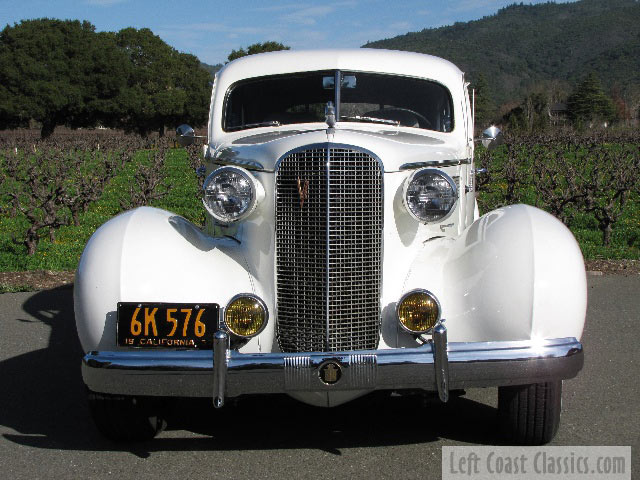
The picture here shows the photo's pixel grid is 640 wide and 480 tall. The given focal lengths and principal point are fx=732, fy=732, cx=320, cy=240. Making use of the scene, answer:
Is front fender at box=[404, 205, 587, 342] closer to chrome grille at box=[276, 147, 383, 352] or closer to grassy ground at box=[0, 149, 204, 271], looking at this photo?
chrome grille at box=[276, 147, 383, 352]

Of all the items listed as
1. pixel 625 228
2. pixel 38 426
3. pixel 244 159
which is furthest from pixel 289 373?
pixel 625 228

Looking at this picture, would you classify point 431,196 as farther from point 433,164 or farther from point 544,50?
point 544,50

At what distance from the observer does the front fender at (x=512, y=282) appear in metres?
3.54

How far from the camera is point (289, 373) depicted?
3322 millimetres

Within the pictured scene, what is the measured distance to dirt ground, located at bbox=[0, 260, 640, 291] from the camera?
875cm

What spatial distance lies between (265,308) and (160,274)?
57 cm

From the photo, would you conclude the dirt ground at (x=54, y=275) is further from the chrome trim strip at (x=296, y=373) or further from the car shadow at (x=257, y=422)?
the chrome trim strip at (x=296, y=373)

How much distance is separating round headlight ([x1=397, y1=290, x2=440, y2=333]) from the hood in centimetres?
71

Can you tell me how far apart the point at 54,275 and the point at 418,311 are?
6570mm

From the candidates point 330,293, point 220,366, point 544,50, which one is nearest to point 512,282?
point 330,293

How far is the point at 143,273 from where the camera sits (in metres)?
3.76

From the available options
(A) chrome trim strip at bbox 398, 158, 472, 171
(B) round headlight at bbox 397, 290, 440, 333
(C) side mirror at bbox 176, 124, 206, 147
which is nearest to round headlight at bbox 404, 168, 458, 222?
(A) chrome trim strip at bbox 398, 158, 472, 171

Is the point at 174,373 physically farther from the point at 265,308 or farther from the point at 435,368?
the point at 435,368

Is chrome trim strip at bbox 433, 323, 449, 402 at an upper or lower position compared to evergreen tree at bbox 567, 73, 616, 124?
lower
